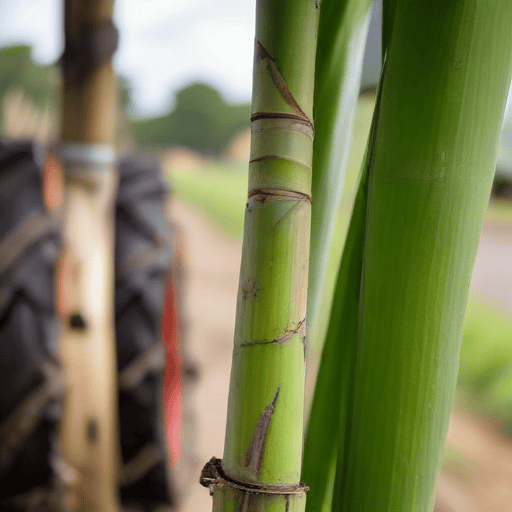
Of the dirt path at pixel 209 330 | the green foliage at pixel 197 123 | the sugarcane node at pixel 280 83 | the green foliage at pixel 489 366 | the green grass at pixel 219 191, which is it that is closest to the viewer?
the sugarcane node at pixel 280 83

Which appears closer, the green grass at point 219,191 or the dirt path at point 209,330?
the dirt path at point 209,330

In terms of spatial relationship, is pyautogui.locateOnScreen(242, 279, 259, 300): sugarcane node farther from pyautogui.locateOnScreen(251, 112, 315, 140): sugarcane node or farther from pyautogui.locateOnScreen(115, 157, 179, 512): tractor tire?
A: pyautogui.locateOnScreen(115, 157, 179, 512): tractor tire

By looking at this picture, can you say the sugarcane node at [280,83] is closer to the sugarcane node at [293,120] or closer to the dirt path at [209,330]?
the sugarcane node at [293,120]

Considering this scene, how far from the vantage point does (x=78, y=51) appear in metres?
0.46

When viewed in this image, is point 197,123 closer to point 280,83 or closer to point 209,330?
point 209,330

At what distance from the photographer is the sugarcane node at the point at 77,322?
0.49m

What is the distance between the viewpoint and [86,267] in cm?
49

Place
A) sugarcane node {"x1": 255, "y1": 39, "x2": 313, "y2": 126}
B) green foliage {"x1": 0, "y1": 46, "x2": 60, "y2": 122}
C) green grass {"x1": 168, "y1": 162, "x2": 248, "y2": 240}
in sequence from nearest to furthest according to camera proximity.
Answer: sugarcane node {"x1": 255, "y1": 39, "x2": 313, "y2": 126}, green grass {"x1": 168, "y1": 162, "x2": 248, "y2": 240}, green foliage {"x1": 0, "y1": 46, "x2": 60, "y2": 122}

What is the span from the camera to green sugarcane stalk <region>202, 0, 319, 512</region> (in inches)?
4.5

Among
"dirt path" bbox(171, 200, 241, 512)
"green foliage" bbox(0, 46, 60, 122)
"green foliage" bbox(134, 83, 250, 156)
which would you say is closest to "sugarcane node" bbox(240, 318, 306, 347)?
"dirt path" bbox(171, 200, 241, 512)

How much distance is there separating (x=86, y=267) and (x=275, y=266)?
0.41 m

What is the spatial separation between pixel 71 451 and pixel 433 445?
44 cm

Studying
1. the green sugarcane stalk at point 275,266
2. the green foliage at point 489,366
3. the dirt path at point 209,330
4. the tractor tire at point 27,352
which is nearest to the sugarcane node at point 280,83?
the green sugarcane stalk at point 275,266

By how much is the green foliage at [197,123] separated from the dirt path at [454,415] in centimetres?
522
